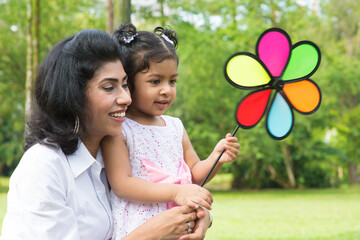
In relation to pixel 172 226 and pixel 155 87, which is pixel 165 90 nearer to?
pixel 155 87

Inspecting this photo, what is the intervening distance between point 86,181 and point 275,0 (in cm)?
1476

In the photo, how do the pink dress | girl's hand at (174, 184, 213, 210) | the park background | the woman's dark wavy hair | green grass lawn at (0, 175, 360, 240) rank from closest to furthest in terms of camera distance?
the woman's dark wavy hair, girl's hand at (174, 184, 213, 210), the pink dress, green grass lawn at (0, 175, 360, 240), the park background

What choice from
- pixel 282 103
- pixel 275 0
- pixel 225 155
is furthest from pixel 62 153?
pixel 275 0

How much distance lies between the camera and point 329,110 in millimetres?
16828

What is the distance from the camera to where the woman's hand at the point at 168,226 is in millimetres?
1796

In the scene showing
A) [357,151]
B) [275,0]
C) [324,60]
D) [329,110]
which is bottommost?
[357,151]

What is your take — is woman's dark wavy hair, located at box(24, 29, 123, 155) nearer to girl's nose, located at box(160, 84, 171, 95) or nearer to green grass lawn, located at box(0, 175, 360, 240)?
girl's nose, located at box(160, 84, 171, 95)

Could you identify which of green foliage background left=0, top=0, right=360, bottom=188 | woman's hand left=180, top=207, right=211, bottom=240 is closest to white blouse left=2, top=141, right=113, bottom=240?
woman's hand left=180, top=207, right=211, bottom=240

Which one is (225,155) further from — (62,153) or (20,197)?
(20,197)

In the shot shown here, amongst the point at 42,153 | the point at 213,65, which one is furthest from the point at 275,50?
the point at 213,65

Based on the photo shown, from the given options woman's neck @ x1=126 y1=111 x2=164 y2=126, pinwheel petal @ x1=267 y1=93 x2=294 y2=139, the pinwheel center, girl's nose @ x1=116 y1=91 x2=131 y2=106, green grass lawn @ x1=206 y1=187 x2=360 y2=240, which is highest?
the pinwheel center

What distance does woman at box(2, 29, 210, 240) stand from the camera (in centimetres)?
164

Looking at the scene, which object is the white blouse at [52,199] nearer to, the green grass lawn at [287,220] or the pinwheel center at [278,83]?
the pinwheel center at [278,83]

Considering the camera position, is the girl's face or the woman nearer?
the woman
